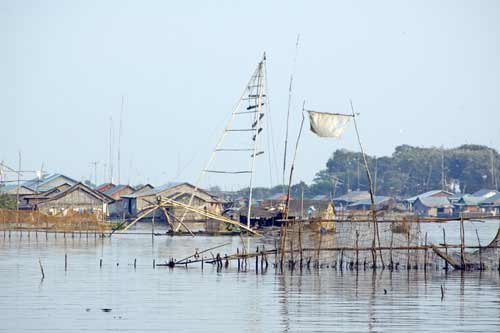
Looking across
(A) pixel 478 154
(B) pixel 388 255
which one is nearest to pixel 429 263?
(B) pixel 388 255

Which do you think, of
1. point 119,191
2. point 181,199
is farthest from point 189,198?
point 119,191

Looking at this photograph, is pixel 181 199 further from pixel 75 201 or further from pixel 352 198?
pixel 352 198

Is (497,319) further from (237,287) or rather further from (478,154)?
(478,154)

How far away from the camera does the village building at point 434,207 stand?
96.4 meters

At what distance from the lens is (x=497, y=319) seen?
19.7 m

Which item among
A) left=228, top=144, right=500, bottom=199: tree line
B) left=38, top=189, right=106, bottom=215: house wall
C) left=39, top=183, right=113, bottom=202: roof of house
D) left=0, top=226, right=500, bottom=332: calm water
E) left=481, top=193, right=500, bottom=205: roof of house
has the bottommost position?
left=0, top=226, right=500, bottom=332: calm water

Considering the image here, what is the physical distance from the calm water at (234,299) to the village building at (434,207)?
6685 centimetres

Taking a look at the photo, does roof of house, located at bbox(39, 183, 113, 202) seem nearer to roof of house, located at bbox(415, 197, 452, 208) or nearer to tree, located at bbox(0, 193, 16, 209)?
tree, located at bbox(0, 193, 16, 209)

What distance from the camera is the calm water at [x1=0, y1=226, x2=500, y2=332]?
62.1 feet

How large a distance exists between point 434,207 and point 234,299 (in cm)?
7588

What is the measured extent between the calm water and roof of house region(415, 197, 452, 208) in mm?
66818

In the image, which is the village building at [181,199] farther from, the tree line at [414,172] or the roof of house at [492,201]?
the tree line at [414,172]

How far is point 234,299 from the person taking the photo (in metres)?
22.7

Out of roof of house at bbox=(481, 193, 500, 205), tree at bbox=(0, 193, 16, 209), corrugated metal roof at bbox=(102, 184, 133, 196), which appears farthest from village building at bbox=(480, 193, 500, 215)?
tree at bbox=(0, 193, 16, 209)
